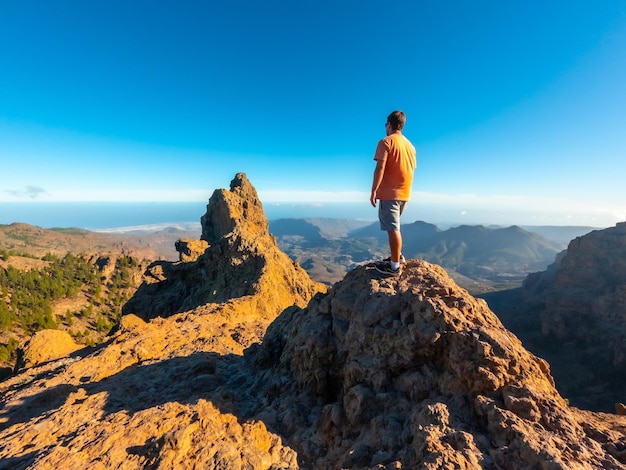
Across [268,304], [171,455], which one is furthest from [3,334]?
[171,455]

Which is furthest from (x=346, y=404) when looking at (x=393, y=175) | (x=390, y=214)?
(x=393, y=175)

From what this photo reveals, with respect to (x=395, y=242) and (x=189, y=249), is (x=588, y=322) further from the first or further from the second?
(x=395, y=242)

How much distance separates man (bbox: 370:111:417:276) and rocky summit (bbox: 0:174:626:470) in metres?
1.69

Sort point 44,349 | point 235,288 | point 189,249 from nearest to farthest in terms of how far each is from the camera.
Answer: point 44,349
point 235,288
point 189,249

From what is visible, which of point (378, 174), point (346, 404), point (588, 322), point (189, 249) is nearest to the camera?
point (346, 404)

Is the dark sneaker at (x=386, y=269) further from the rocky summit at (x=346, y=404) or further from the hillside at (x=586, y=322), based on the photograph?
the hillside at (x=586, y=322)

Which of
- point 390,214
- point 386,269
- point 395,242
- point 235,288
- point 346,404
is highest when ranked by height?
point 390,214

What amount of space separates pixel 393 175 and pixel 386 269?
2.73 m

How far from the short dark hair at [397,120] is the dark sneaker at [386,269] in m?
3.77

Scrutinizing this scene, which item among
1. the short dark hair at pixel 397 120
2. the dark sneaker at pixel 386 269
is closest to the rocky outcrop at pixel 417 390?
the dark sneaker at pixel 386 269

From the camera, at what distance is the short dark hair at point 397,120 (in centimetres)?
758

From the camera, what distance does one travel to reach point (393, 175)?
7473 millimetres

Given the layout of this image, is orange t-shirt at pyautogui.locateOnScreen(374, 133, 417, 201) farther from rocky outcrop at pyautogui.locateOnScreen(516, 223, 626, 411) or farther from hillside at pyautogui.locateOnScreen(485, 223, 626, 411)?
hillside at pyautogui.locateOnScreen(485, 223, 626, 411)

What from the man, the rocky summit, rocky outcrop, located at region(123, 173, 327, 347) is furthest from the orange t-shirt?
rocky outcrop, located at region(123, 173, 327, 347)
